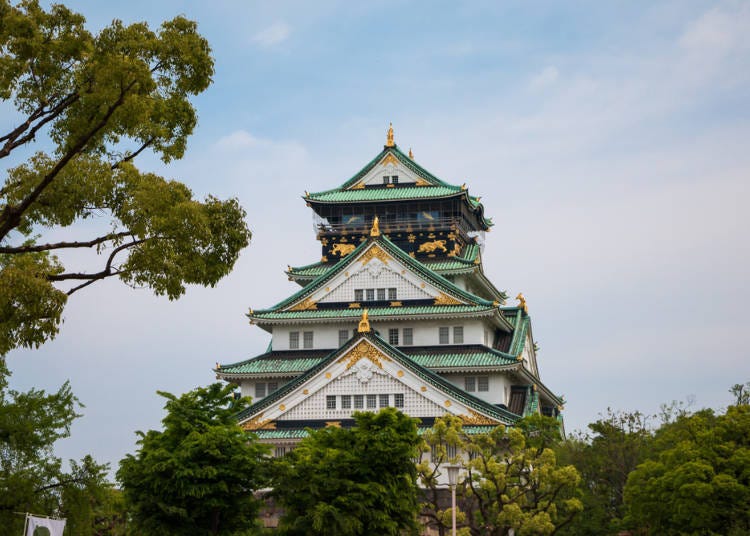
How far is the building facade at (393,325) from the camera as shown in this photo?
5600cm

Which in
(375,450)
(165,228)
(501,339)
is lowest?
(375,450)

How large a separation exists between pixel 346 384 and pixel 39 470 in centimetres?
2224

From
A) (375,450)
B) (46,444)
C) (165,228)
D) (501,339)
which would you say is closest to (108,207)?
(165,228)

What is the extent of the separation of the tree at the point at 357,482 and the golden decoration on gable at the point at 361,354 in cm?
2057

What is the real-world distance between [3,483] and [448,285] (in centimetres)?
3085

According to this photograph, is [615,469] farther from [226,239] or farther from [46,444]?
[226,239]

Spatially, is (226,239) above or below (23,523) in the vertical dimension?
above

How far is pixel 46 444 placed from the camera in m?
37.2

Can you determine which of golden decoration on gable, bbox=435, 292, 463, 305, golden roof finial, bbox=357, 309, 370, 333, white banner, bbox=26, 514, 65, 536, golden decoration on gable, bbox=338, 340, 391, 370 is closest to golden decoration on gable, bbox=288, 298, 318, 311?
golden roof finial, bbox=357, 309, 370, 333

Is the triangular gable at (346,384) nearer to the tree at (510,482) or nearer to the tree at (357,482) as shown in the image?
the tree at (510,482)

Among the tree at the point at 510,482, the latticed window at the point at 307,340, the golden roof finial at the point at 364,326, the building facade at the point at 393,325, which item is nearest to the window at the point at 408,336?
the building facade at the point at 393,325

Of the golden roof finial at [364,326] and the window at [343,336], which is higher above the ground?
the window at [343,336]

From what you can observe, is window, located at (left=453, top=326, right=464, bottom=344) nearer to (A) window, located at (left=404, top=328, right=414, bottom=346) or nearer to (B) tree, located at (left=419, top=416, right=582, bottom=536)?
(A) window, located at (left=404, top=328, right=414, bottom=346)

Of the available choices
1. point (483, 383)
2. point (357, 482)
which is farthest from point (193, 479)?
point (483, 383)
